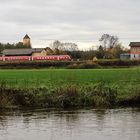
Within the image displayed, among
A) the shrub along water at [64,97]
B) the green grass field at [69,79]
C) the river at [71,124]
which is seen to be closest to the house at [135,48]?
the green grass field at [69,79]

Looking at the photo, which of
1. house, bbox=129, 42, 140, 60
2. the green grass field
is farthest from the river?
house, bbox=129, 42, 140, 60

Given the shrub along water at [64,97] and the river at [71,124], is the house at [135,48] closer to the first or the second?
the shrub along water at [64,97]

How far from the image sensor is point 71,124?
78.6 feet

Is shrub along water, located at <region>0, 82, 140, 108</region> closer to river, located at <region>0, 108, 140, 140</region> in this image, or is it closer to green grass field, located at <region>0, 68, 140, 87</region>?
river, located at <region>0, 108, 140, 140</region>

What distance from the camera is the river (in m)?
20.3

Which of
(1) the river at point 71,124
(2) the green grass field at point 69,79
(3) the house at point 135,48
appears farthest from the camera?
(3) the house at point 135,48

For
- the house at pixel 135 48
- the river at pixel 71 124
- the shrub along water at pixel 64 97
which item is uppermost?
the house at pixel 135 48

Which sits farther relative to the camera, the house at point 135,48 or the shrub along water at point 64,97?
the house at point 135,48

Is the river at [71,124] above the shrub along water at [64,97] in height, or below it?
below

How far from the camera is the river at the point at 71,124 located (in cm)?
2030

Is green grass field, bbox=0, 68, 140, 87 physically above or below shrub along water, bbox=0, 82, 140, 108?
above

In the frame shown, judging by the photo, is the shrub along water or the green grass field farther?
the green grass field

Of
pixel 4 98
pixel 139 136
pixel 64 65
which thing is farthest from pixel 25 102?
pixel 64 65

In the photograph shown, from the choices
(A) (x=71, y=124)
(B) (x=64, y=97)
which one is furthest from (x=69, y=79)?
(A) (x=71, y=124)
